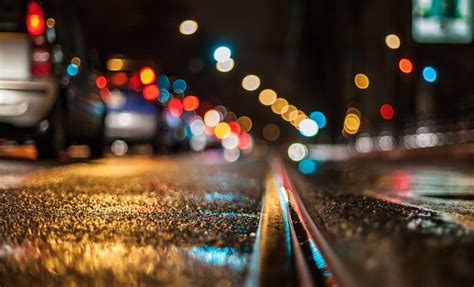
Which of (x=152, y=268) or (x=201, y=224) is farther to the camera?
(x=201, y=224)

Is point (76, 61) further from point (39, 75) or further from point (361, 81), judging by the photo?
point (361, 81)

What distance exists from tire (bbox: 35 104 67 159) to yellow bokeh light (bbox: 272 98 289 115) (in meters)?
125

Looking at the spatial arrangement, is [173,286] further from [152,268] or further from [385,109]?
[385,109]

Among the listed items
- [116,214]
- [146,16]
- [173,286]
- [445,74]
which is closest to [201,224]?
[116,214]

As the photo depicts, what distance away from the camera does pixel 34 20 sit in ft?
37.5

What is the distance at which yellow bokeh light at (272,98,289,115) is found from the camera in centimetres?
13875

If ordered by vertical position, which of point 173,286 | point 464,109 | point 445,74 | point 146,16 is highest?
point 146,16

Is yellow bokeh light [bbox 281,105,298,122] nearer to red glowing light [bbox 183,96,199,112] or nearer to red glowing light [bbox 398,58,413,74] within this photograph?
red glowing light [bbox 183,96,199,112]

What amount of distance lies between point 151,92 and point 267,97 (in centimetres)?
12145

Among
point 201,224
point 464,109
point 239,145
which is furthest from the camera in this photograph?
point 239,145

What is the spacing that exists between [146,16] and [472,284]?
47265 mm

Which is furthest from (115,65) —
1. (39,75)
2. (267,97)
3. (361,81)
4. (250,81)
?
(267,97)

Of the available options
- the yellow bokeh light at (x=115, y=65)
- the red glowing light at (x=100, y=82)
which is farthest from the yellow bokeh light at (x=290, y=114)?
the red glowing light at (x=100, y=82)

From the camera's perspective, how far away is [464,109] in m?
25.2
